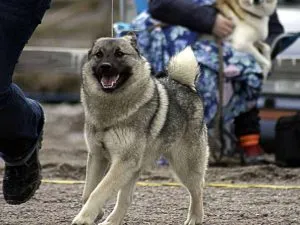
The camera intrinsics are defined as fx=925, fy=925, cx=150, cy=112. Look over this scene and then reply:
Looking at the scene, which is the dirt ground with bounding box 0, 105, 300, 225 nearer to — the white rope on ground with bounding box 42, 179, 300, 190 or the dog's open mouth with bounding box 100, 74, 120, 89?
the white rope on ground with bounding box 42, 179, 300, 190

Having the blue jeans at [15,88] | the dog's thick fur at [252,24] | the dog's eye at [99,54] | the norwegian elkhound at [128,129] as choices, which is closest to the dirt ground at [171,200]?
the norwegian elkhound at [128,129]

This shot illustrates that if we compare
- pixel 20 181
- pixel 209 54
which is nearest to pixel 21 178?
pixel 20 181

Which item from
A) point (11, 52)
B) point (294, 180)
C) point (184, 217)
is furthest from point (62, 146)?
point (11, 52)

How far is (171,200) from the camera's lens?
5.78m

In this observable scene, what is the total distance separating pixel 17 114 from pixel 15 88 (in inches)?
5.0

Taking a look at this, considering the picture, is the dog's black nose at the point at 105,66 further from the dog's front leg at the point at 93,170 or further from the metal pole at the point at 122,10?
the metal pole at the point at 122,10

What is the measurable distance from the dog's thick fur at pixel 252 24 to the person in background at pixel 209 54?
0.09m

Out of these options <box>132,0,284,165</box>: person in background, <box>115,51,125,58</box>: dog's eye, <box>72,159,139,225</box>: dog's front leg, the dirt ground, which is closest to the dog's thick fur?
<box>132,0,284,165</box>: person in background

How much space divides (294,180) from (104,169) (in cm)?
271

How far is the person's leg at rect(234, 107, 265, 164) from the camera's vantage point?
8.13 metres

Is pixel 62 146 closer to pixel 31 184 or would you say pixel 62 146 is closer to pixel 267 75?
pixel 267 75

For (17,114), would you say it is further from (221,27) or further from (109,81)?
(221,27)

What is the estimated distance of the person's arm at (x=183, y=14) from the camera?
25.4 feet

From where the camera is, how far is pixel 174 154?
4.95 m
